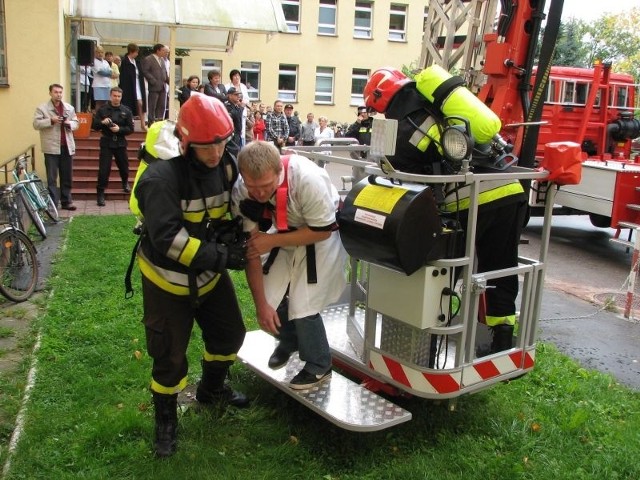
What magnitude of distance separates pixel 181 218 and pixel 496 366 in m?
2.01

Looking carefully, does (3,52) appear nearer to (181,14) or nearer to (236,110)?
(181,14)

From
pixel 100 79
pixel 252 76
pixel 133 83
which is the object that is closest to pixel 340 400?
pixel 133 83

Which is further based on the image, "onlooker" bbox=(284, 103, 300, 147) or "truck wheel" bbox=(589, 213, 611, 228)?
"onlooker" bbox=(284, 103, 300, 147)

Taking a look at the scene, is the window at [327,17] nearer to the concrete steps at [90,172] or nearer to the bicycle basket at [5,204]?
the concrete steps at [90,172]

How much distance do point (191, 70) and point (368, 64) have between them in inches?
358

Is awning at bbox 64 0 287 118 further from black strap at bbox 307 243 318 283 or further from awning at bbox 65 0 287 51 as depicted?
black strap at bbox 307 243 318 283

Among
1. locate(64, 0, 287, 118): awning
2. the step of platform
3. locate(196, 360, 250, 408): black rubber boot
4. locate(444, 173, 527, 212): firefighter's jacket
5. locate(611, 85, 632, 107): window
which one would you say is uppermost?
locate(64, 0, 287, 118): awning

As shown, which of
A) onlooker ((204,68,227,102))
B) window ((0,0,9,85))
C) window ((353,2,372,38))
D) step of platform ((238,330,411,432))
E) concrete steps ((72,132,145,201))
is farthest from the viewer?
window ((353,2,372,38))

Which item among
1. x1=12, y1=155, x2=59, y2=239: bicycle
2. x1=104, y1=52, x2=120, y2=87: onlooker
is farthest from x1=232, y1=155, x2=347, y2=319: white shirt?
x1=104, y1=52, x2=120, y2=87: onlooker

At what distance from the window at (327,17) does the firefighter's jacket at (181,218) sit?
3160 centimetres

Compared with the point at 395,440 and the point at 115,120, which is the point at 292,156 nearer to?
the point at 395,440

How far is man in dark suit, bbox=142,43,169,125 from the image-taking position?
589 inches

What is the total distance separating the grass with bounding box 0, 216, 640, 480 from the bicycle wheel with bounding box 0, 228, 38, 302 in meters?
1.56

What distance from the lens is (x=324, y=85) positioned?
34.2m
